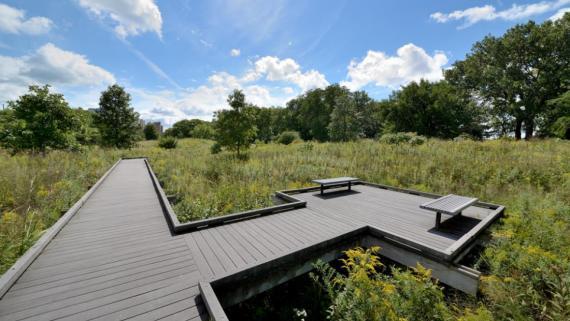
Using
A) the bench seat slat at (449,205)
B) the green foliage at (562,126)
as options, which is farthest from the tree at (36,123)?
the green foliage at (562,126)

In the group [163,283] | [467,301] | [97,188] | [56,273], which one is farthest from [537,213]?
[97,188]

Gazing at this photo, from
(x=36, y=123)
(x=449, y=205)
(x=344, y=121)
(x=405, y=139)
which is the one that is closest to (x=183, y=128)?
(x=344, y=121)

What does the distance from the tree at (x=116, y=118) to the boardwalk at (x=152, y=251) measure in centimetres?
1962

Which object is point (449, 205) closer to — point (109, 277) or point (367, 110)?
point (109, 277)

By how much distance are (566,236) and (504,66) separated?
1032 inches

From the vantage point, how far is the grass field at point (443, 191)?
292 centimetres

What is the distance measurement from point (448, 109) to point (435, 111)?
129 centimetres

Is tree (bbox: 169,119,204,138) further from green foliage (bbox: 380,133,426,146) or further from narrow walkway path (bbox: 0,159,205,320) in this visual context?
narrow walkway path (bbox: 0,159,205,320)

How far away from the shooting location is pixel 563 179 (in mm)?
6965

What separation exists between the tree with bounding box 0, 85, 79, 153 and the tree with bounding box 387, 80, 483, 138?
3127 centimetres

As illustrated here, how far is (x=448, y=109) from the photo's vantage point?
25.9 metres

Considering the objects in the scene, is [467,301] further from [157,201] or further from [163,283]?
[157,201]

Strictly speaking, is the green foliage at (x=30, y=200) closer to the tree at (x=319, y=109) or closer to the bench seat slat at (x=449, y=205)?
the bench seat slat at (x=449, y=205)

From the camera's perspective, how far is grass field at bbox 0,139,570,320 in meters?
2.92
